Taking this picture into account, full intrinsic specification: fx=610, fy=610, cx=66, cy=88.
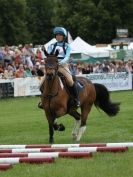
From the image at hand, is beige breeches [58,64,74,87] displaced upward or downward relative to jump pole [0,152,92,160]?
upward

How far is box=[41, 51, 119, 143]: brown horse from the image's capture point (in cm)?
1340

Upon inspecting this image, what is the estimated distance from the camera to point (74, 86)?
14398mm

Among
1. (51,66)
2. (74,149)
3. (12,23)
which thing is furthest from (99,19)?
(74,149)

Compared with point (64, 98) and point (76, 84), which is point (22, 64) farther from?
point (64, 98)

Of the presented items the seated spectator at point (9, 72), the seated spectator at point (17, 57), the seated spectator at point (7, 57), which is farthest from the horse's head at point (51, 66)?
the seated spectator at point (17, 57)

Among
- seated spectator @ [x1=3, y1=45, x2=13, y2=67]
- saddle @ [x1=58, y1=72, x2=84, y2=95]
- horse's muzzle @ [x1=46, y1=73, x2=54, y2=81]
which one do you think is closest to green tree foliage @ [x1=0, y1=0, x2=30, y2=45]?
seated spectator @ [x1=3, y1=45, x2=13, y2=67]

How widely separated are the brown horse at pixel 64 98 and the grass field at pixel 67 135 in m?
0.52

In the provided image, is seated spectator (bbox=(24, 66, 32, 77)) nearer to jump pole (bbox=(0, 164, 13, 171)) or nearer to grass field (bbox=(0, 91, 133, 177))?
grass field (bbox=(0, 91, 133, 177))

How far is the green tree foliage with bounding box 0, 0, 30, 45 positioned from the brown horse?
66.6 m

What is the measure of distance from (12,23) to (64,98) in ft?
239

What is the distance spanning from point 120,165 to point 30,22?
90857 mm

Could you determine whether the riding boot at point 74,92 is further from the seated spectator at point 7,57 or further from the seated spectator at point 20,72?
the seated spectator at point 7,57

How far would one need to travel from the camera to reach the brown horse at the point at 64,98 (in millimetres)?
13398

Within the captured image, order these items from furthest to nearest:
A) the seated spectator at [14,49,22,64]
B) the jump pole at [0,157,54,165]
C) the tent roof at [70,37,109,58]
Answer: the tent roof at [70,37,109,58] → the seated spectator at [14,49,22,64] → the jump pole at [0,157,54,165]
